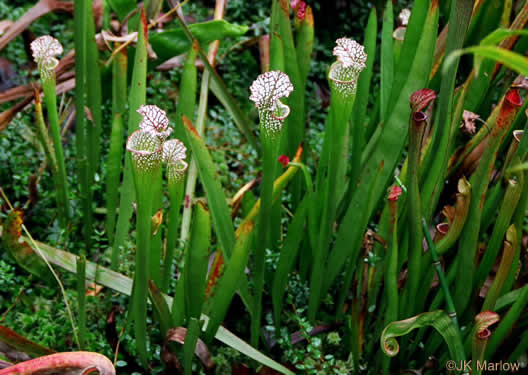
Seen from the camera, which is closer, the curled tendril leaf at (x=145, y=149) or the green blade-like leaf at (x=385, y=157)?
the curled tendril leaf at (x=145, y=149)

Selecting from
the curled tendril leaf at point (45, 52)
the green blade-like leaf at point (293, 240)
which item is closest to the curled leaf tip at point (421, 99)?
the green blade-like leaf at point (293, 240)

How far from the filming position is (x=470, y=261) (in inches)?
37.8

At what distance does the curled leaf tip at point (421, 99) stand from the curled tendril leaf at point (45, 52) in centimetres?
72

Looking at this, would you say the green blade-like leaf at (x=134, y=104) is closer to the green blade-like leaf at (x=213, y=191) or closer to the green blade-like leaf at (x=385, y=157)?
the green blade-like leaf at (x=213, y=191)

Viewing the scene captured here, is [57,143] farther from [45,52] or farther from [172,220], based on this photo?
[172,220]

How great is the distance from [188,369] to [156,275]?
19 centimetres

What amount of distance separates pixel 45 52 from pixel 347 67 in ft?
2.05

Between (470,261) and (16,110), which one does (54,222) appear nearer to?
(16,110)

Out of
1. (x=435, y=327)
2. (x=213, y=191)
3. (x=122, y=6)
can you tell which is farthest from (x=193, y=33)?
(x=435, y=327)

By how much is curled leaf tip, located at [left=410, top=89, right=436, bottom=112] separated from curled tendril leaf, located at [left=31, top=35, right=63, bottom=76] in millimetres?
720

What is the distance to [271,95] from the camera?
2.51 feet

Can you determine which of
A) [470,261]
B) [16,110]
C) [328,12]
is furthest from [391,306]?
[328,12]

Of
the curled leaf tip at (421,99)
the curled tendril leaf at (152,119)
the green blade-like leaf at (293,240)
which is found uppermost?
the curled leaf tip at (421,99)

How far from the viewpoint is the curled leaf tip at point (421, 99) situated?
76 cm
